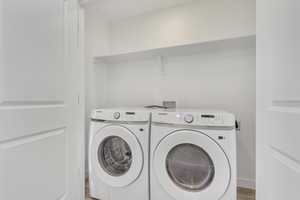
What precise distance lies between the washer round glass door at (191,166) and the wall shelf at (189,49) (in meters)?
1.13

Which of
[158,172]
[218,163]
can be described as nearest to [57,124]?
[158,172]

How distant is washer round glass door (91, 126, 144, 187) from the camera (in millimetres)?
1469

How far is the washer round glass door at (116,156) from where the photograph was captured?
1.47m

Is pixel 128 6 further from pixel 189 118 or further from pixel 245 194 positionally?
pixel 245 194

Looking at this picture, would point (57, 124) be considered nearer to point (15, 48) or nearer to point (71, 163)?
point (71, 163)

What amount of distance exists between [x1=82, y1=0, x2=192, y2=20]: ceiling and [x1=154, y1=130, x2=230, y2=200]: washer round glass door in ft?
5.86

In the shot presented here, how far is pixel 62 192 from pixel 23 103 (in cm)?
52

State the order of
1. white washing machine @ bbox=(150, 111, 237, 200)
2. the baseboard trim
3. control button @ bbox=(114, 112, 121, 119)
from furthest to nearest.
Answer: the baseboard trim < control button @ bbox=(114, 112, 121, 119) < white washing machine @ bbox=(150, 111, 237, 200)

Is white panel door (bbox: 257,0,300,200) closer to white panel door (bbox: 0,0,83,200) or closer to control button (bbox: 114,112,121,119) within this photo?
white panel door (bbox: 0,0,83,200)

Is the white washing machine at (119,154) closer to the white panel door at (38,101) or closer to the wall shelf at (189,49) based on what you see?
the white panel door at (38,101)

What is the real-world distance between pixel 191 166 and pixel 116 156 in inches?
30.0

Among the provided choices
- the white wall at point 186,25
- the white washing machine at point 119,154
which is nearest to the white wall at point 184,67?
the white wall at point 186,25

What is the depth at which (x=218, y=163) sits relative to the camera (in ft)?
4.00

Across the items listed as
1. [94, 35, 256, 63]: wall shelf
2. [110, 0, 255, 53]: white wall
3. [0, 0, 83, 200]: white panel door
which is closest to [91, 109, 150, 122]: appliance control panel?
[0, 0, 83, 200]: white panel door
